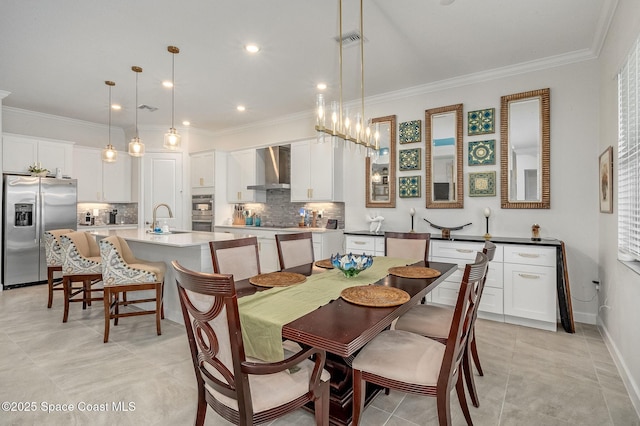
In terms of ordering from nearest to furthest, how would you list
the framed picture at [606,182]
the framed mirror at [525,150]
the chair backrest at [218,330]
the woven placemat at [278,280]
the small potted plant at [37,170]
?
1. the chair backrest at [218,330]
2. the woven placemat at [278,280]
3. the framed picture at [606,182]
4. the framed mirror at [525,150]
5. the small potted plant at [37,170]

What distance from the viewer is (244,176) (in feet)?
20.4

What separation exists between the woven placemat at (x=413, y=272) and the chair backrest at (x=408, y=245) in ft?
2.11

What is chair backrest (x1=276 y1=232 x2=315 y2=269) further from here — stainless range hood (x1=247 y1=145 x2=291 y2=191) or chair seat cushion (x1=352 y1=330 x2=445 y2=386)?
stainless range hood (x1=247 y1=145 x2=291 y2=191)

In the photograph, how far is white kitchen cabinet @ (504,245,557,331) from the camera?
3.27m

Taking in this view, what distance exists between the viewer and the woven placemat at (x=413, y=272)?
2307 mm

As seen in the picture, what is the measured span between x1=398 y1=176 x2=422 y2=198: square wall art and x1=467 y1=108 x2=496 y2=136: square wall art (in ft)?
2.96

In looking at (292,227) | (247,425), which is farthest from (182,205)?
(247,425)

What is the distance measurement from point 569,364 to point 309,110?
15.4 feet

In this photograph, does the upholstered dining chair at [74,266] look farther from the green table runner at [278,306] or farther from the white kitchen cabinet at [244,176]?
the white kitchen cabinet at [244,176]

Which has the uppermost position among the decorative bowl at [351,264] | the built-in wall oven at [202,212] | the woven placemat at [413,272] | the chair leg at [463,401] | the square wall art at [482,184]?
the square wall art at [482,184]

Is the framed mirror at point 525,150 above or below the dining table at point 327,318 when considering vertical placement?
above

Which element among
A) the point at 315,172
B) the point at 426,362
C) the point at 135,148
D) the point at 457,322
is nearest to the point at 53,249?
the point at 135,148

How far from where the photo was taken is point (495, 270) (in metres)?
3.55

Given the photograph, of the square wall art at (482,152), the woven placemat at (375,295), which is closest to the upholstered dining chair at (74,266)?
the woven placemat at (375,295)
